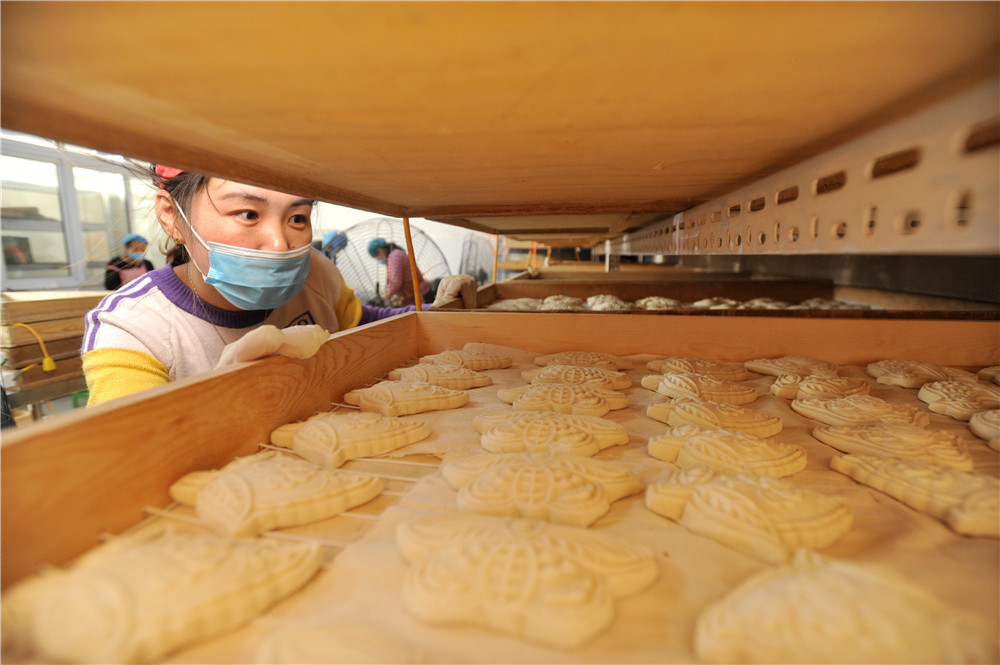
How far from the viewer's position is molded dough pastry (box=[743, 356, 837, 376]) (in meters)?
1.54

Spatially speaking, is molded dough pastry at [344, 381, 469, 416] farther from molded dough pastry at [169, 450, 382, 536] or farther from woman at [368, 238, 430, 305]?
woman at [368, 238, 430, 305]

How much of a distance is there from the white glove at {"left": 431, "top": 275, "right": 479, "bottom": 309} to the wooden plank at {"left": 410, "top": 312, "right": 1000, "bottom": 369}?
1.95 feet

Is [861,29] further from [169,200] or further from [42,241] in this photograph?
[42,241]

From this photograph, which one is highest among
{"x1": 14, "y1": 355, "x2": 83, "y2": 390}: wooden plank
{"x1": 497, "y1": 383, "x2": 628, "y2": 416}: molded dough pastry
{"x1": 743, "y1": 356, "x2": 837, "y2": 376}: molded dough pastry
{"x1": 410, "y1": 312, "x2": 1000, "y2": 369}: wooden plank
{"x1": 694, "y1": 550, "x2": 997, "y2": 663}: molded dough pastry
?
{"x1": 410, "y1": 312, "x2": 1000, "y2": 369}: wooden plank

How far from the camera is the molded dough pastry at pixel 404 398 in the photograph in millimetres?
1246

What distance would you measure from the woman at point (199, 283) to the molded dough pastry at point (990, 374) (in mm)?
2227

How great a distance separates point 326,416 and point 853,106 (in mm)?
1201

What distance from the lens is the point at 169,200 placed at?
1.57 m

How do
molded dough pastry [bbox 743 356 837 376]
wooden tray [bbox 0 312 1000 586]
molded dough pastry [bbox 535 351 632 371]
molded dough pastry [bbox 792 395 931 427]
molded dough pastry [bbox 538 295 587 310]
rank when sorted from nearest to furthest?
wooden tray [bbox 0 312 1000 586], molded dough pastry [bbox 792 395 931 427], molded dough pastry [bbox 743 356 837 376], molded dough pastry [bbox 535 351 632 371], molded dough pastry [bbox 538 295 587 310]

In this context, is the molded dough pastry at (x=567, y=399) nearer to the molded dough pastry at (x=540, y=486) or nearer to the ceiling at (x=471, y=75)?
the molded dough pastry at (x=540, y=486)

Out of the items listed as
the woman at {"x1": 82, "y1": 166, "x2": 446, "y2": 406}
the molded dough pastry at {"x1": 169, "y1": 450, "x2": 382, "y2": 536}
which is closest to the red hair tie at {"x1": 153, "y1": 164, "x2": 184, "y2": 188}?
the woman at {"x1": 82, "y1": 166, "x2": 446, "y2": 406}

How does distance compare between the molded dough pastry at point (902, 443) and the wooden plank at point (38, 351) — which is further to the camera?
the wooden plank at point (38, 351)

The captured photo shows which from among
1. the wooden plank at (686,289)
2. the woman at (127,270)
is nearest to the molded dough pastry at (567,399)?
the wooden plank at (686,289)

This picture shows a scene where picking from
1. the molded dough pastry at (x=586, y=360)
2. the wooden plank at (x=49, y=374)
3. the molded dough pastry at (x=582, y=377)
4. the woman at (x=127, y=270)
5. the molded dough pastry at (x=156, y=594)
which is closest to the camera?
the molded dough pastry at (x=156, y=594)
